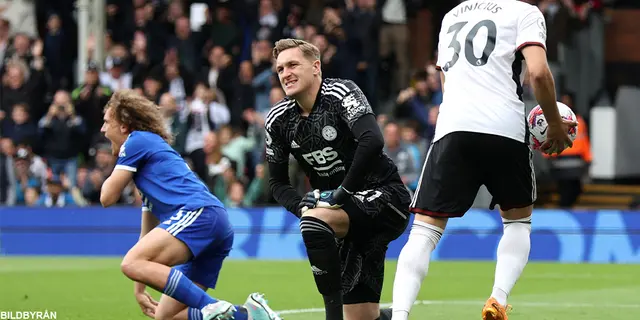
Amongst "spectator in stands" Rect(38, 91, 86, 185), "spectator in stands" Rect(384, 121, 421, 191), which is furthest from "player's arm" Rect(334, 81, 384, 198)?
"spectator in stands" Rect(38, 91, 86, 185)

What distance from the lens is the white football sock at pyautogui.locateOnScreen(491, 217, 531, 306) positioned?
6.94 meters

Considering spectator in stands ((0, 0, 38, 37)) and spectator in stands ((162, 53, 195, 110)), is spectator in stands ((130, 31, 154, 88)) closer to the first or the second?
spectator in stands ((162, 53, 195, 110))

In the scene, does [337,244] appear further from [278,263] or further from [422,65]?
[422,65]

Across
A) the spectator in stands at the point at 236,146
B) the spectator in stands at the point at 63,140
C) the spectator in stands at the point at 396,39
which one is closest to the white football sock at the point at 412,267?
the spectator in stands at the point at 236,146

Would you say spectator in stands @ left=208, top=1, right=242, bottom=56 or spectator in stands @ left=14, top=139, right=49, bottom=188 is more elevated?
spectator in stands @ left=208, top=1, right=242, bottom=56

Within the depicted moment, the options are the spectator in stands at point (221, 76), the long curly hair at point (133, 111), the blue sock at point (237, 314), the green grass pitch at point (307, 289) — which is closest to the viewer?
the blue sock at point (237, 314)

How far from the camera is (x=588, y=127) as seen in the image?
1944 cm

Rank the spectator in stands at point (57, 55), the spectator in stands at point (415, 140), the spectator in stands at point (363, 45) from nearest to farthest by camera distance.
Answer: the spectator in stands at point (415, 140) < the spectator in stands at point (363, 45) < the spectator in stands at point (57, 55)

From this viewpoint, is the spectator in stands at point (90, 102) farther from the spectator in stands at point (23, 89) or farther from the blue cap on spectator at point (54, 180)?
the spectator in stands at point (23, 89)

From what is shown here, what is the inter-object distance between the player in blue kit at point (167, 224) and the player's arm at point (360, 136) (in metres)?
0.90

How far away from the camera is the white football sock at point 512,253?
6.94 meters

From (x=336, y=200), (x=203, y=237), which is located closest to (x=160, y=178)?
(x=203, y=237)

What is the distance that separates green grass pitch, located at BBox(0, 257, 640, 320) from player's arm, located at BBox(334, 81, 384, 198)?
2.35m

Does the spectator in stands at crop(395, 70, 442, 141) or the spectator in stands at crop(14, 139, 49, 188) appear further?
the spectator in stands at crop(14, 139, 49, 188)
